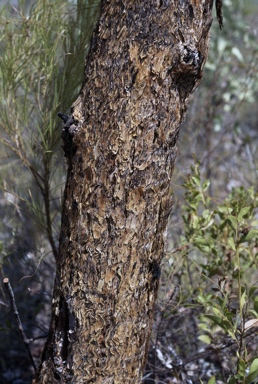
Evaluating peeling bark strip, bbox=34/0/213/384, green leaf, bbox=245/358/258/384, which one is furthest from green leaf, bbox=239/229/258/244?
green leaf, bbox=245/358/258/384

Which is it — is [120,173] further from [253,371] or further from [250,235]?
[253,371]

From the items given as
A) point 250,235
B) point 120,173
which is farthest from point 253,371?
point 120,173

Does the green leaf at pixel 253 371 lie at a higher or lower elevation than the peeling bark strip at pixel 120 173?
lower

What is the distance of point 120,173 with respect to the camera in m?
1.90

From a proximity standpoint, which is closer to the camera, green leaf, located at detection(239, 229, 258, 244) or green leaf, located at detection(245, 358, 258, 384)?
green leaf, located at detection(245, 358, 258, 384)

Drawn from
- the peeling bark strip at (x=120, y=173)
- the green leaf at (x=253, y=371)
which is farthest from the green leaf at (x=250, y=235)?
the green leaf at (x=253, y=371)

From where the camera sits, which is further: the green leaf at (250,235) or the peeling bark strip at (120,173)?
the green leaf at (250,235)

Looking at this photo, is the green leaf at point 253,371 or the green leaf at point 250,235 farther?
the green leaf at point 250,235

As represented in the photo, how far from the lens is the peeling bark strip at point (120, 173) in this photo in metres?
1.89

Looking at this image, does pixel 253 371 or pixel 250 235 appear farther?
pixel 250 235

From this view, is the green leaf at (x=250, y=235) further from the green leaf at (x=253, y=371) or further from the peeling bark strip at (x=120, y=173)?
the green leaf at (x=253, y=371)

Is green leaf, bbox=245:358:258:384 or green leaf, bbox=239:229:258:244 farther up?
green leaf, bbox=239:229:258:244

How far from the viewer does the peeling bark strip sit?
1.89 metres

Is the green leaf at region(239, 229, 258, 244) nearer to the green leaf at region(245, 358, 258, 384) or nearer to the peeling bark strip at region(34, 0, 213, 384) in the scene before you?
the peeling bark strip at region(34, 0, 213, 384)
